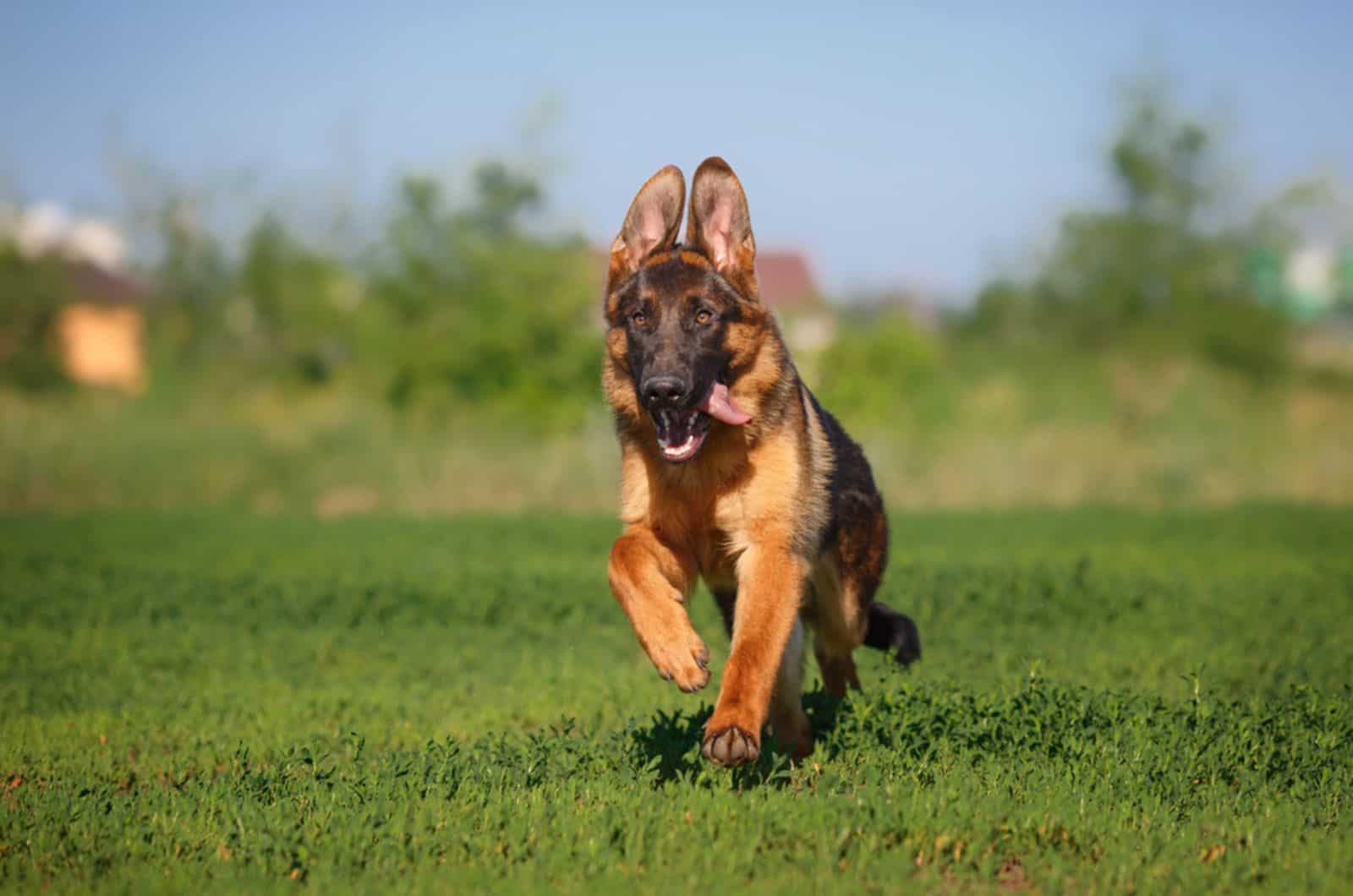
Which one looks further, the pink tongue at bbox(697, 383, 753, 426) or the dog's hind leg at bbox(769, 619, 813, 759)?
the dog's hind leg at bbox(769, 619, 813, 759)

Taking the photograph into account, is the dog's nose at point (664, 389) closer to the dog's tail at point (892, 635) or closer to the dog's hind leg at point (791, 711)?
the dog's hind leg at point (791, 711)

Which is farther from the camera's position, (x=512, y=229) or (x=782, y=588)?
(x=512, y=229)

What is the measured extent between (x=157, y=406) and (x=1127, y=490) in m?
20.2

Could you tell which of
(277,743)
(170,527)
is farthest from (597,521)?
(277,743)

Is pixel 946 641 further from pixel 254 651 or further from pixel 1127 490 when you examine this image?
pixel 1127 490

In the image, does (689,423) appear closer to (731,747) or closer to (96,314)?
(731,747)

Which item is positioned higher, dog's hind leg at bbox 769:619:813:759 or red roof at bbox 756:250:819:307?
red roof at bbox 756:250:819:307

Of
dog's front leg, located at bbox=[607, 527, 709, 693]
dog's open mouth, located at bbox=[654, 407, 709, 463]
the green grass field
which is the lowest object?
the green grass field

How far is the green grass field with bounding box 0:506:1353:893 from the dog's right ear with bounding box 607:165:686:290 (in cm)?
222

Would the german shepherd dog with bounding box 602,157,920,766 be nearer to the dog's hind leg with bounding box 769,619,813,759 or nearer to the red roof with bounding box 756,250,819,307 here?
the dog's hind leg with bounding box 769,619,813,759

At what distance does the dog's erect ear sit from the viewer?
6531 millimetres

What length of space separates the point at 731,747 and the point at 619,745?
127cm

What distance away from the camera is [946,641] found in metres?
10.5

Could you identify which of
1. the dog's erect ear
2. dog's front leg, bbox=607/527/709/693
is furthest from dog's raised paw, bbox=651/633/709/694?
the dog's erect ear
